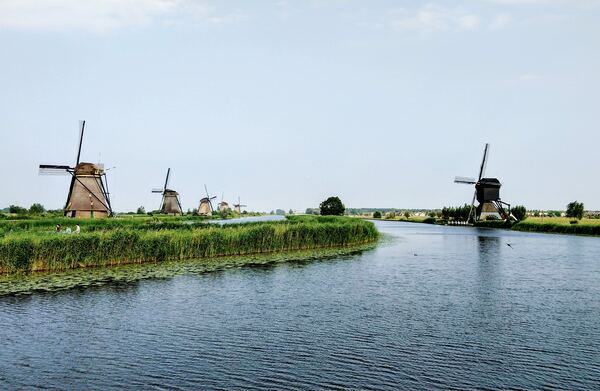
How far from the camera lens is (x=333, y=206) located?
321ft

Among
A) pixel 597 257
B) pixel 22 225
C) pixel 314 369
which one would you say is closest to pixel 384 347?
pixel 314 369

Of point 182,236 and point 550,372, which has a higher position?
point 182,236

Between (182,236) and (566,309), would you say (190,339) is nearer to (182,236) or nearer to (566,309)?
(566,309)

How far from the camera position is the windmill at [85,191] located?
58.9 m

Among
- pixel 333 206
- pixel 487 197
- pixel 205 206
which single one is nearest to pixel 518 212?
pixel 487 197

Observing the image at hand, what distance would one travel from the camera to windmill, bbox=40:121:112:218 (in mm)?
58875

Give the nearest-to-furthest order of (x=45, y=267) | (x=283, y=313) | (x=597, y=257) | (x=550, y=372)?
1. (x=550, y=372)
2. (x=283, y=313)
3. (x=45, y=267)
4. (x=597, y=257)

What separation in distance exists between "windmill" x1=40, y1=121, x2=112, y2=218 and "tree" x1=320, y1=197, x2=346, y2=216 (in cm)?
4630

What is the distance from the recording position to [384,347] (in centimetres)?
1289

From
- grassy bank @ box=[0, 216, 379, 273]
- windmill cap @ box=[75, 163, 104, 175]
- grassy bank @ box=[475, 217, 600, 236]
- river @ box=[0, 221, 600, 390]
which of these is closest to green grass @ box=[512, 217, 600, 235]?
grassy bank @ box=[475, 217, 600, 236]

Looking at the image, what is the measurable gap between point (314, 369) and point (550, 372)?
5075mm

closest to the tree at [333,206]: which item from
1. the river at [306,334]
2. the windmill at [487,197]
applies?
the windmill at [487,197]

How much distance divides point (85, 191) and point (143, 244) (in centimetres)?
3383

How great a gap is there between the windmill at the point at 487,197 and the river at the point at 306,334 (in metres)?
68.1
